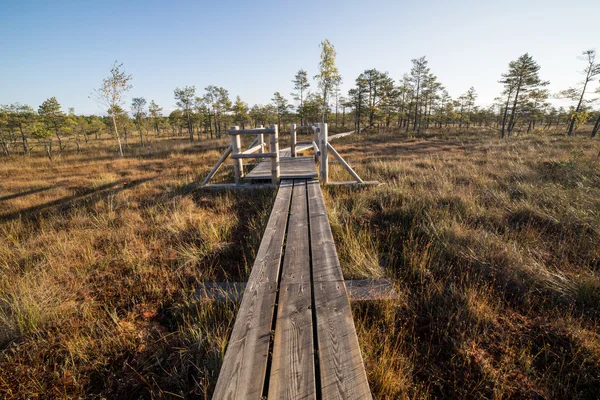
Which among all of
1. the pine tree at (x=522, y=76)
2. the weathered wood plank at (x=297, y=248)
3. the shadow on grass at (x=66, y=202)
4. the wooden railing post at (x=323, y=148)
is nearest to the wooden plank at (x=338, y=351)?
the weathered wood plank at (x=297, y=248)

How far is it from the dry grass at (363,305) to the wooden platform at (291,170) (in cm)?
130

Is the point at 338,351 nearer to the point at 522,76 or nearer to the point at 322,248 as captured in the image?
the point at 322,248

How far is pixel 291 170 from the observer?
22.0ft

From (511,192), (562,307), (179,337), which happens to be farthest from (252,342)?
(511,192)

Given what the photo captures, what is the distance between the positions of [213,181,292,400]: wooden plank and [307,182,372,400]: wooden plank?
1.24 ft

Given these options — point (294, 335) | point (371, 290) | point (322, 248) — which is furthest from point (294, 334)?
point (322, 248)

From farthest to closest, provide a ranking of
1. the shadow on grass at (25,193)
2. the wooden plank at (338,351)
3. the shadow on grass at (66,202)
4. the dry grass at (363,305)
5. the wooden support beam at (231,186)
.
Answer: the shadow on grass at (25,193) < the wooden support beam at (231,186) < the shadow on grass at (66,202) < the dry grass at (363,305) < the wooden plank at (338,351)

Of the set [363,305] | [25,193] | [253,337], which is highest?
[253,337]

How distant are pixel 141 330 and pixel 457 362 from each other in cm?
→ 272

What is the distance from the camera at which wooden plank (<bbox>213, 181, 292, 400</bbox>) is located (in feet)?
4.33

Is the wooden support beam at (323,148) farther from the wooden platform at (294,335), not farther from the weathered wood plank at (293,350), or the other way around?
the weathered wood plank at (293,350)

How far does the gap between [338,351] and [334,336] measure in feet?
0.40

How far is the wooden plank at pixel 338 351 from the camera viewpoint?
1.29 m

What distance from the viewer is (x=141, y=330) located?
2148 mm
